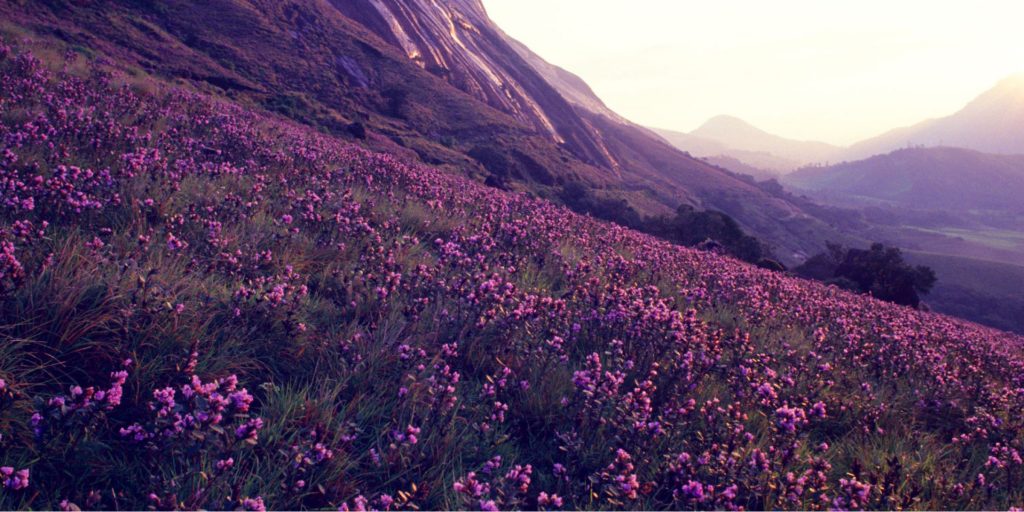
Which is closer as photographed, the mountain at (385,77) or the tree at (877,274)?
the tree at (877,274)

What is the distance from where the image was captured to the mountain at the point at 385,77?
3039cm

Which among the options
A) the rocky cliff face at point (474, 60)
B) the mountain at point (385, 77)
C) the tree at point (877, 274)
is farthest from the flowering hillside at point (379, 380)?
the rocky cliff face at point (474, 60)

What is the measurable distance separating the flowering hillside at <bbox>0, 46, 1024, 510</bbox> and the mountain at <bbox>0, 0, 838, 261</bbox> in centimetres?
2073

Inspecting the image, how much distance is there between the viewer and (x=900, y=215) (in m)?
180

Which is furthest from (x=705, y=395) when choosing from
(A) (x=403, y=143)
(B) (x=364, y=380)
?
(A) (x=403, y=143)

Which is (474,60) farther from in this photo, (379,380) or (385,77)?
(379,380)

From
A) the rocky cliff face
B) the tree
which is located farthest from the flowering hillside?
the rocky cliff face

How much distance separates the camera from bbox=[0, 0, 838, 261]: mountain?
99.7ft

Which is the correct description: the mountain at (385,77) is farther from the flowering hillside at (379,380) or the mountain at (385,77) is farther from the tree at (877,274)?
the flowering hillside at (379,380)

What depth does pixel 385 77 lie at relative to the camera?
161 ft

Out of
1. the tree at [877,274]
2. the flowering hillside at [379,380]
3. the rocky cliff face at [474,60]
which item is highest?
the rocky cliff face at [474,60]

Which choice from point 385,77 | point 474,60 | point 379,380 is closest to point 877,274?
point 379,380

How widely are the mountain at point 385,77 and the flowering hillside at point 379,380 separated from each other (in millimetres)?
20731

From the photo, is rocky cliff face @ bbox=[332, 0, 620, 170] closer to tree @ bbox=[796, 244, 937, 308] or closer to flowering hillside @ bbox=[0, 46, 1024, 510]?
tree @ bbox=[796, 244, 937, 308]
